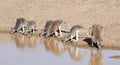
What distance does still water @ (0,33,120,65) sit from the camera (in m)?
17.4

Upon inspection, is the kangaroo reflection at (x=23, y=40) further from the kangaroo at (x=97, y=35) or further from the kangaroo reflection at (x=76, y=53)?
the kangaroo at (x=97, y=35)

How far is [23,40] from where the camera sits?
22.1 m

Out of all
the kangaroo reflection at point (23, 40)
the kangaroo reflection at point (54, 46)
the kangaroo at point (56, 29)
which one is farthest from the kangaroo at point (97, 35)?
the kangaroo reflection at point (23, 40)

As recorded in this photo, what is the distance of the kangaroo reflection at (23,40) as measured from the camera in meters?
21.0

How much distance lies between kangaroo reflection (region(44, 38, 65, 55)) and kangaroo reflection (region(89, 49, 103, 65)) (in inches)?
57.0

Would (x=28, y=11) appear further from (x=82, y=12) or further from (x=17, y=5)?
(x=82, y=12)

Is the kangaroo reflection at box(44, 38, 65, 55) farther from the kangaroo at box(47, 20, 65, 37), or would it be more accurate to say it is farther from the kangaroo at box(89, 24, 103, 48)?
the kangaroo at box(89, 24, 103, 48)

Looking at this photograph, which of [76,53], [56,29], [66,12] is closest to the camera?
[76,53]

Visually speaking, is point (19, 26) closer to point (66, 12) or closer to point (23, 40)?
point (23, 40)

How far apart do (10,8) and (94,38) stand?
34.4 ft

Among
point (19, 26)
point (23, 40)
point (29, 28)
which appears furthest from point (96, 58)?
point (19, 26)

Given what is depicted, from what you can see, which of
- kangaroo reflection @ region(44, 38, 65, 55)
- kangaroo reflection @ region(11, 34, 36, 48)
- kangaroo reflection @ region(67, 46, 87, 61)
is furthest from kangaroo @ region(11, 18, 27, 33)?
kangaroo reflection @ region(67, 46, 87, 61)

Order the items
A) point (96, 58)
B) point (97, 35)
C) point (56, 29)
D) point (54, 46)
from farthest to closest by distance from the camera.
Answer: point (56, 29)
point (54, 46)
point (97, 35)
point (96, 58)

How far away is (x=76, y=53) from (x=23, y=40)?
→ 4.05 meters
